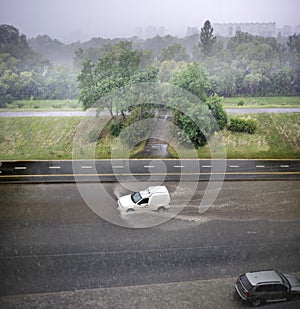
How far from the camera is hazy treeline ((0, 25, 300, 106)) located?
121 feet

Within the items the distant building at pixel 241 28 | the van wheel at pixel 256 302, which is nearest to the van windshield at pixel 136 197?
the van wheel at pixel 256 302

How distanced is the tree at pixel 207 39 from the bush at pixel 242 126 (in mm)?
17669

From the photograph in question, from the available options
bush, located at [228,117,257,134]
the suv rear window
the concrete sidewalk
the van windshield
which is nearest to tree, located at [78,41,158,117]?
bush, located at [228,117,257,134]

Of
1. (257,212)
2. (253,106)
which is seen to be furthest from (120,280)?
(253,106)

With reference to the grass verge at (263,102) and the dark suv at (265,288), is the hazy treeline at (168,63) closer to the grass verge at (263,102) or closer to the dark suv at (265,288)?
the grass verge at (263,102)

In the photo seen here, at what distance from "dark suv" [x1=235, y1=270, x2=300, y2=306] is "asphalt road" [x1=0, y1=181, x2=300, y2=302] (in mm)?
1257

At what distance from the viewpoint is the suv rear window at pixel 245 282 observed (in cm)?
1243

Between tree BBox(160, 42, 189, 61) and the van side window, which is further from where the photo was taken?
tree BBox(160, 42, 189, 61)

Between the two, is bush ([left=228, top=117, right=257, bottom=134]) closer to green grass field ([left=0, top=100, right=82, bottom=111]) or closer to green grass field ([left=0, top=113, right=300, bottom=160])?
green grass field ([left=0, top=113, right=300, bottom=160])

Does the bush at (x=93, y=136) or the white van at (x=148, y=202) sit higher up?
the bush at (x=93, y=136)

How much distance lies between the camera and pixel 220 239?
1589 centimetres

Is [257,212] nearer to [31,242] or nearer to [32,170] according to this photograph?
[31,242]

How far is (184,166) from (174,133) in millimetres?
4749

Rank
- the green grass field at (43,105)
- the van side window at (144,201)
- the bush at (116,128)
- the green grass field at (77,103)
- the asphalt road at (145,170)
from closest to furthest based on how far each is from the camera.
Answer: the van side window at (144,201)
the asphalt road at (145,170)
the bush at (116,128)
the green grass field at (43,105)
the green grass field at (77,103)
